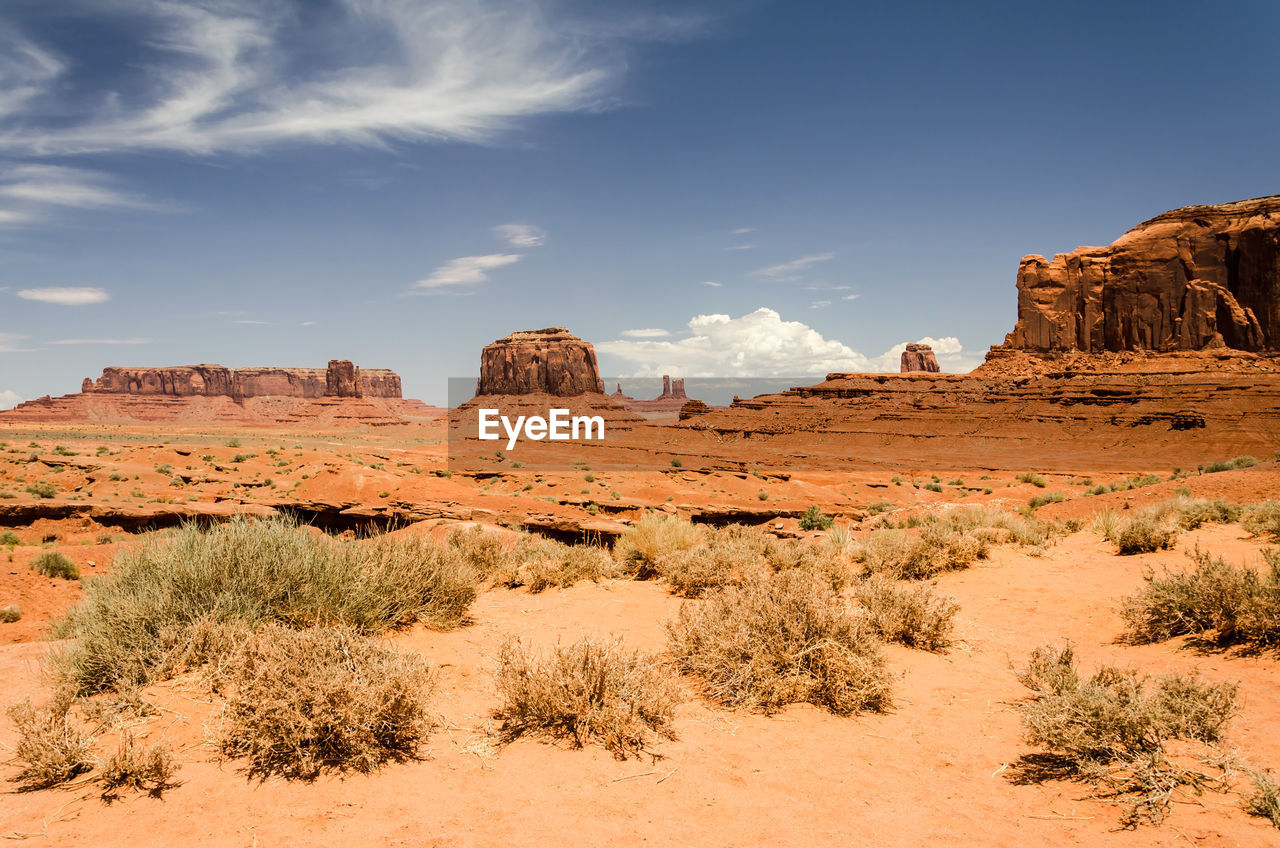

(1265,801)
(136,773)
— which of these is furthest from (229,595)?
(1265,801)

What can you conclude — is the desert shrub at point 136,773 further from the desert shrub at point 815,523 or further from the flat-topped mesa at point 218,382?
the flat-topped mesa at point 218,382

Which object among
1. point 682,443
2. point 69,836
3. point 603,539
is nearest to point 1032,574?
point 603,539

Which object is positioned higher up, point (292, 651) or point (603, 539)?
point (292, 651)

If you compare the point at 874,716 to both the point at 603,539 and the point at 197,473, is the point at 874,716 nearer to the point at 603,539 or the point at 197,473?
the point at 603,539

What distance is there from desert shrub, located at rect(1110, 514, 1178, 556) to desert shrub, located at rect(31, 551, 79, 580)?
17134 millimetres

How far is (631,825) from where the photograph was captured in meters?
3.30

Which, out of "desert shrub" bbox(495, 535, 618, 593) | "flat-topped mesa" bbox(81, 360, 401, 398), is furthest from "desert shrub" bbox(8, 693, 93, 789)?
"flat-topped mesa" bbox(81, 360, 401, 398)

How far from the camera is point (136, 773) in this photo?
339cm

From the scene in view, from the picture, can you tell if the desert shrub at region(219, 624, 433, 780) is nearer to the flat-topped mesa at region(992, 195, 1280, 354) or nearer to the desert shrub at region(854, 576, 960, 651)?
the desert shrub at region(854, 576, 960, 651)

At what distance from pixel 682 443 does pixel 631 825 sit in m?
56.9

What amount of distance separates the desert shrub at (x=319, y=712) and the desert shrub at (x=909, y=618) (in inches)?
165

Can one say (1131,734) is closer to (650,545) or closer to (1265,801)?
(1265,801)

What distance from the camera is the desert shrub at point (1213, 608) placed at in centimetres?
529

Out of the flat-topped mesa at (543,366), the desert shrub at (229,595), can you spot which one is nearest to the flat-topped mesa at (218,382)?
the flat-topped mesa at (543,366)
